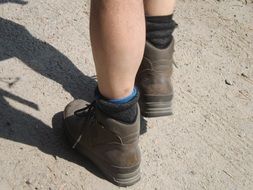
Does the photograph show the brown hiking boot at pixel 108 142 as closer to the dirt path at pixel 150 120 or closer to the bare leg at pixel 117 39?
the dirt path at pixel 150 120

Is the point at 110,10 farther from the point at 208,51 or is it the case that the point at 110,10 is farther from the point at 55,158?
the point at 208,51

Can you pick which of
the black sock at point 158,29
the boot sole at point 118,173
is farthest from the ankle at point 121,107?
the black sock at point 158,29

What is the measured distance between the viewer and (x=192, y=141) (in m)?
2.38

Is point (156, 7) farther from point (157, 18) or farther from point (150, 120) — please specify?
point (150, 120)

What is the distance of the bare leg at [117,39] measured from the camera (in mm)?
1663

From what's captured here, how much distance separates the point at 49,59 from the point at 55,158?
0.74m

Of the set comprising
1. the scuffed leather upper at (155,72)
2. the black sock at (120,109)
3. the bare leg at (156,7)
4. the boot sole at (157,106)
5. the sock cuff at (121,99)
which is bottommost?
the boot sole at (157,106)

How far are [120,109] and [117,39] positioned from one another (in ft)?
1.04

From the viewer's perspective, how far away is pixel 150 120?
2.46 metres

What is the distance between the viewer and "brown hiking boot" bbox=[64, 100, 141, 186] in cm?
196

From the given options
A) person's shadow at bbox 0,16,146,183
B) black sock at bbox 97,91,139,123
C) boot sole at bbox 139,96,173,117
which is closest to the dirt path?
person's shadow at bbox 0,16,146,183

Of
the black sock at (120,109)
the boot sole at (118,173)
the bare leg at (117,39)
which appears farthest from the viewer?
the boot sole at (118,173)

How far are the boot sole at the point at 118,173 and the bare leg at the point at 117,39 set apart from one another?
1.29ft

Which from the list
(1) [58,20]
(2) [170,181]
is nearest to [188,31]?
(1) [58,20]
